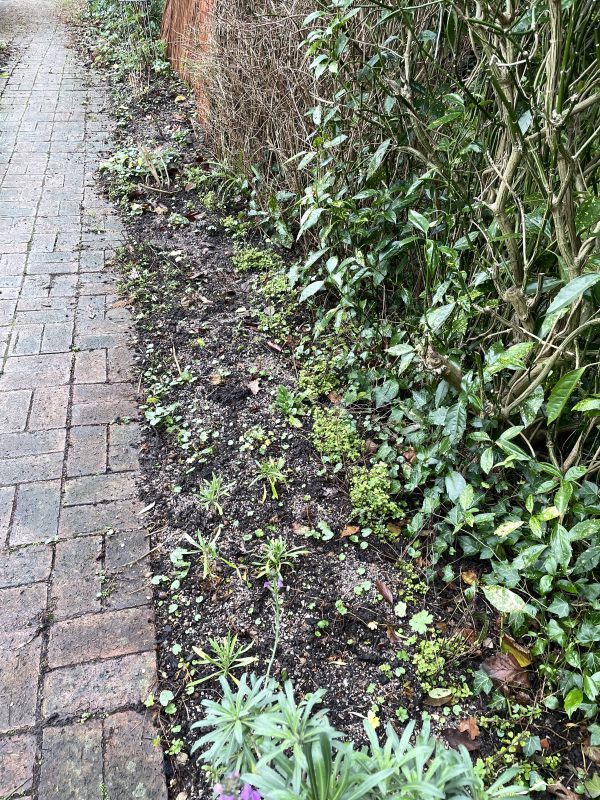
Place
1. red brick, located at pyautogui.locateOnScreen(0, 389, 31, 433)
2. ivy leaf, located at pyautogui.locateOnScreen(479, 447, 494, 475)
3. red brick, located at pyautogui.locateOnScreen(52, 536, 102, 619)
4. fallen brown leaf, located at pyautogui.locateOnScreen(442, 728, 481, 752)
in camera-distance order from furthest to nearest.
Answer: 1. red brick, located at pyautogui.locateOnScreen(0, 389, 31, 433)
2. red brick, located at pyautogui.locateOnScreen(52, 536, 102, 619)
3. ivy leaf, located at pyautogui.locateOnScreen(479, 447, 494, 475)
4. fallen brown leaf, located at pyautogui.locateOnScreen(442, 728, 481, 752)

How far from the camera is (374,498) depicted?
91.2 inches

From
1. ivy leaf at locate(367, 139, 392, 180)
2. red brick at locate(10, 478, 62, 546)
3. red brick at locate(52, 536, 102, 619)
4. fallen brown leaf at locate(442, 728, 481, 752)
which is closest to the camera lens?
fallen brown leaf at locate(442, 728, 481, 752)

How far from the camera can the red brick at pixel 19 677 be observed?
A: 1.75 m

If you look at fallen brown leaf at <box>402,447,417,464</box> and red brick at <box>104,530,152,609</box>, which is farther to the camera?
fallen brown leaf at <box>402,447,417,464</box>

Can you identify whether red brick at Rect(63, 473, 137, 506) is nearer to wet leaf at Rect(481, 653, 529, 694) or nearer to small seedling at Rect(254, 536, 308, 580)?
small seedling at Rect(254, 536, 308, 580)

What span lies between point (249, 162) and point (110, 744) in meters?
3.52

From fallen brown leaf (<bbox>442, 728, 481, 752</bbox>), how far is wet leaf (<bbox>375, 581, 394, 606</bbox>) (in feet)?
1.42

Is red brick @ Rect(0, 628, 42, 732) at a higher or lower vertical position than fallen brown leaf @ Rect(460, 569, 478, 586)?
lower

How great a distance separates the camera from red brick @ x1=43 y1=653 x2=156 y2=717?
179 centimetres

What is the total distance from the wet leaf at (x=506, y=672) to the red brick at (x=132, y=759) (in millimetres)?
1036

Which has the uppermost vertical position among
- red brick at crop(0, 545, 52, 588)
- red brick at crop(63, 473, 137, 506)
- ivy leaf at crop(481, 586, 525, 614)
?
ivy leaf at crop(481, 586, 525, 614)

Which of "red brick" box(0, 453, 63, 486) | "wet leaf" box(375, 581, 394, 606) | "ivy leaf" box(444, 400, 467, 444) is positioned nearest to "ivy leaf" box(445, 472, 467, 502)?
"ivy leaf" box(444, 400, 467, 444)

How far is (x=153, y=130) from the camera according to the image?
17.6 ft

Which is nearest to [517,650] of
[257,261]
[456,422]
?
[456,422]
